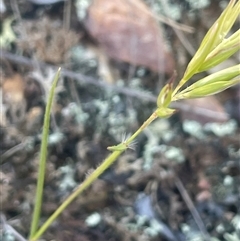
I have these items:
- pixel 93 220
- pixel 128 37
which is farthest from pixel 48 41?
pixel 93 220

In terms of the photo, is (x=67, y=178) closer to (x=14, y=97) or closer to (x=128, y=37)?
(x=14, y=97)

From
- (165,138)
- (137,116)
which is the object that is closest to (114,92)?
(137,116)

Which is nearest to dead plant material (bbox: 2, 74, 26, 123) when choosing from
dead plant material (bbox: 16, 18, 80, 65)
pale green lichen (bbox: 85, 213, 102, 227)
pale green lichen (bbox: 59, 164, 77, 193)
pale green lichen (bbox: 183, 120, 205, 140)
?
dead plant material (bbox: 16, 18, 80, 65)

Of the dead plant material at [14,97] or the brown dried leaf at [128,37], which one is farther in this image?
the brown dried leaf at [128,37]

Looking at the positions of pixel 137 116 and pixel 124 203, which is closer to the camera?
pixel 124 203

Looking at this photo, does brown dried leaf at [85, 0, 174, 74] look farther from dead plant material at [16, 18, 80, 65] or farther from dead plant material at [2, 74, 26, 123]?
dead plant material at [2, 74, 26, 123]

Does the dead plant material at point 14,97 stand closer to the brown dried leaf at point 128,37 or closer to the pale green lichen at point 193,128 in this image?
the brown dried leaf at point 128,37

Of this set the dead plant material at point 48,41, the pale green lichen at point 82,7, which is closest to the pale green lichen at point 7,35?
the dead plant material at point 48,41

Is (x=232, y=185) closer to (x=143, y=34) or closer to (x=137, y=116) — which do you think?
(x=137, y=116)

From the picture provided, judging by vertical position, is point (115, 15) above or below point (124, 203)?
above
